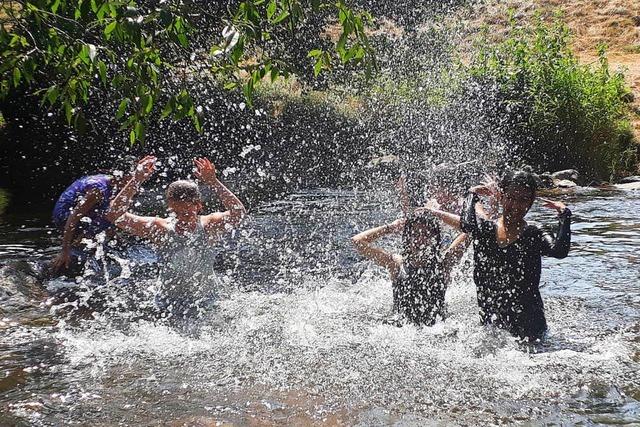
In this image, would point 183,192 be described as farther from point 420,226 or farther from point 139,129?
point 139,129

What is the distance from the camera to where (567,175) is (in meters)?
13.2

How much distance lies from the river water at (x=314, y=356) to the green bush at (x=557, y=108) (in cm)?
681

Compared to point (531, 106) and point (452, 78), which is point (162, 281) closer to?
point (531, 106)

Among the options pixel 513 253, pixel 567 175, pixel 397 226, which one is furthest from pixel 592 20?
pixel 513 253

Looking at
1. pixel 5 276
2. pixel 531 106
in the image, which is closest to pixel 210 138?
pixel 531 106

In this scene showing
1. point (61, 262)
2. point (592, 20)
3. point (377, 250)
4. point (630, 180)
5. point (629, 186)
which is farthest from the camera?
point (592, 20)

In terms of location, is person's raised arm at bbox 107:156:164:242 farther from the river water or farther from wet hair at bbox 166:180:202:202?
the river water

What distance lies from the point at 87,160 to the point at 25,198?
263 cm

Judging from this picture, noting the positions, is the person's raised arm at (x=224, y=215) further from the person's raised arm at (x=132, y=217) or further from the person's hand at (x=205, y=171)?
the person's raised arm at (x=132, y=217)

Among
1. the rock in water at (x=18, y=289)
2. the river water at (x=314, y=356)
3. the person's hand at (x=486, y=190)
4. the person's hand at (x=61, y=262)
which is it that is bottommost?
the river water at (x=314, y=356)

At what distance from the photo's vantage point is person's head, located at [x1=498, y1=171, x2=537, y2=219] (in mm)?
4484

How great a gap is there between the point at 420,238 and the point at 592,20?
73.2 feet

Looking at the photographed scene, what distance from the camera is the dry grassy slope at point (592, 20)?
2167 centimetres

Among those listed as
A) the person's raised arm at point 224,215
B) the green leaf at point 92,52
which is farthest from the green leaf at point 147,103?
the person's raised arm at point 224,215
